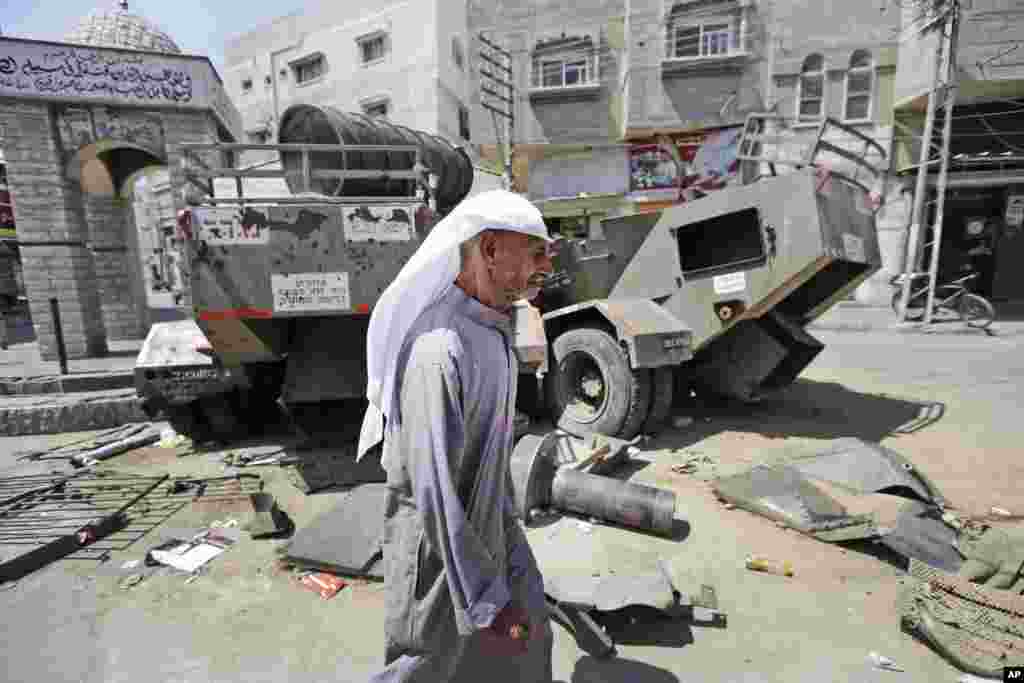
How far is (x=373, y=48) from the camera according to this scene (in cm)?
2098

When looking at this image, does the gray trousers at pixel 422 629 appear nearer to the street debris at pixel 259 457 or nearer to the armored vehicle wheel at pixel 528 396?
the street debris at pixel 259 457

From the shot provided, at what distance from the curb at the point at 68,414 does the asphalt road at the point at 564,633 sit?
119 inches

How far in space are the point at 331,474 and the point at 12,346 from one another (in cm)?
1115

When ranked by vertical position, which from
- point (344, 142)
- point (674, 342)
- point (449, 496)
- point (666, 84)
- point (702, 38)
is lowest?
point (674, 342)

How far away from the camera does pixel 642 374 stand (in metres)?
4.47

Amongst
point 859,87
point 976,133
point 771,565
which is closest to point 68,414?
point 771,565

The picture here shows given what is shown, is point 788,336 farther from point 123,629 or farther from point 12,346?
point 12,346

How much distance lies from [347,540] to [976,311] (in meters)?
12.4

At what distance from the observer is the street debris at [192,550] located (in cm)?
289

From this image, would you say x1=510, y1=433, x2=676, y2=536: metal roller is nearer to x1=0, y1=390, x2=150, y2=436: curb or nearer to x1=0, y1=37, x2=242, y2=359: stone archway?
x1=0, y1=390, x2=150, y2=436: curb

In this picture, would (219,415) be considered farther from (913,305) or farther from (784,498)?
(913,305)

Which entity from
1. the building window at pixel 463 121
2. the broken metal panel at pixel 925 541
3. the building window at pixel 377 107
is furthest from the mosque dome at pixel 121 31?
the broken metal panel at pixel 925 541

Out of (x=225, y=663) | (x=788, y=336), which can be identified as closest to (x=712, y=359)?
(x=788, y=336)

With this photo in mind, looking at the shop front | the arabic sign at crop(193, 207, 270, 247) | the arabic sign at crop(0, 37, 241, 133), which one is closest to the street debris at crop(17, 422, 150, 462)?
the arabic sign at crop(193, 207, 270, 247)
